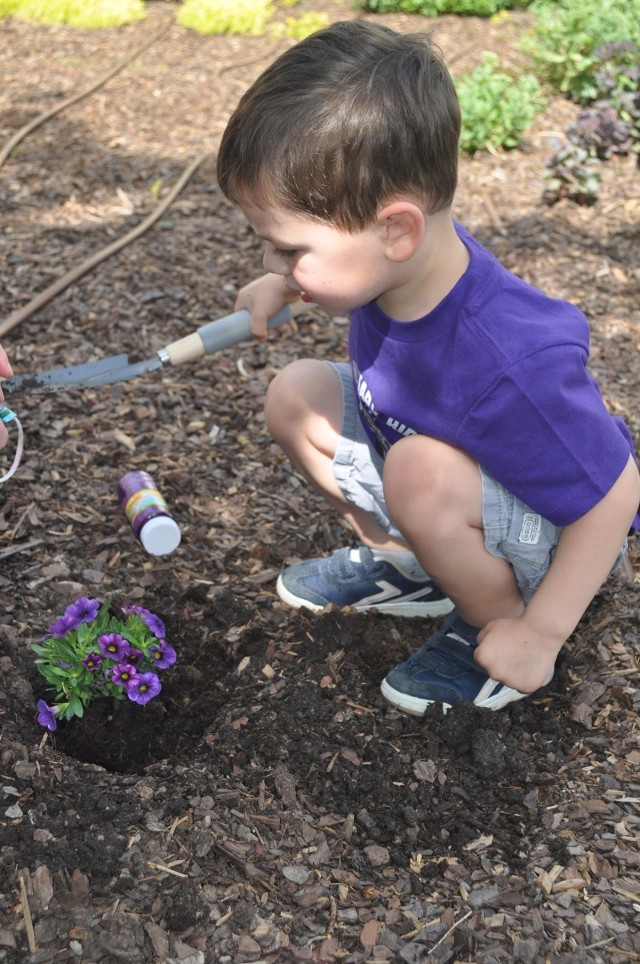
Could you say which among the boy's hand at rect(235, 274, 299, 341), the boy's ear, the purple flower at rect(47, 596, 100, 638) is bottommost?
the purple flower at rect(47, 596, 100, 638)

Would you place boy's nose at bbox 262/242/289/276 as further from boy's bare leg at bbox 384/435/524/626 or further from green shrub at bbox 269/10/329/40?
green shrub at bbox 269/10/329/40

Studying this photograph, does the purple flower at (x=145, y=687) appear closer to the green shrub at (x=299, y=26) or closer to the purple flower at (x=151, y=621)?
the purple flower at (x=151, y=621)

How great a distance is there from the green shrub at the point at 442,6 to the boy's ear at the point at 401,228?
20.4ft

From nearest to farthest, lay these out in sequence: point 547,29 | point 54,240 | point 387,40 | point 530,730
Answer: point 387,40 → point 530,730 → point 54,240 → point 547,29

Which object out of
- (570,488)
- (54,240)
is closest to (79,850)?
(570,488)

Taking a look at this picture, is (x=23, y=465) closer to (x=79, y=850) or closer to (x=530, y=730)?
(x=79, y=850)

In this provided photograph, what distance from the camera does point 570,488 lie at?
194 cm

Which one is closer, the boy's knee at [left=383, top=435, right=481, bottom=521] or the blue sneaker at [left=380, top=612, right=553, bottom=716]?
the boy's knee at [left=383, top=435, right=481, bottom=521]

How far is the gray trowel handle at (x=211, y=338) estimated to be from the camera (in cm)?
255

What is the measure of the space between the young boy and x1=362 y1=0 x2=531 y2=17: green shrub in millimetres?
5972

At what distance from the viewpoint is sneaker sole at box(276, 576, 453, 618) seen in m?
2.60

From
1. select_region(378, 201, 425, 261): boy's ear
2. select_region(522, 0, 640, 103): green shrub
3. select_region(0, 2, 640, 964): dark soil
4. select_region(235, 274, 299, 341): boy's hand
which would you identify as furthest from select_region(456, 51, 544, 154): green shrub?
select_region(378, 201, 425, 261): boy's ear

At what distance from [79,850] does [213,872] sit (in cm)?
27

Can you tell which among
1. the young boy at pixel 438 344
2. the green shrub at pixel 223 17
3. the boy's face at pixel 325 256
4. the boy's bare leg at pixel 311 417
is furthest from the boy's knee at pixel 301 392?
the green shrub at pixel 223 17
